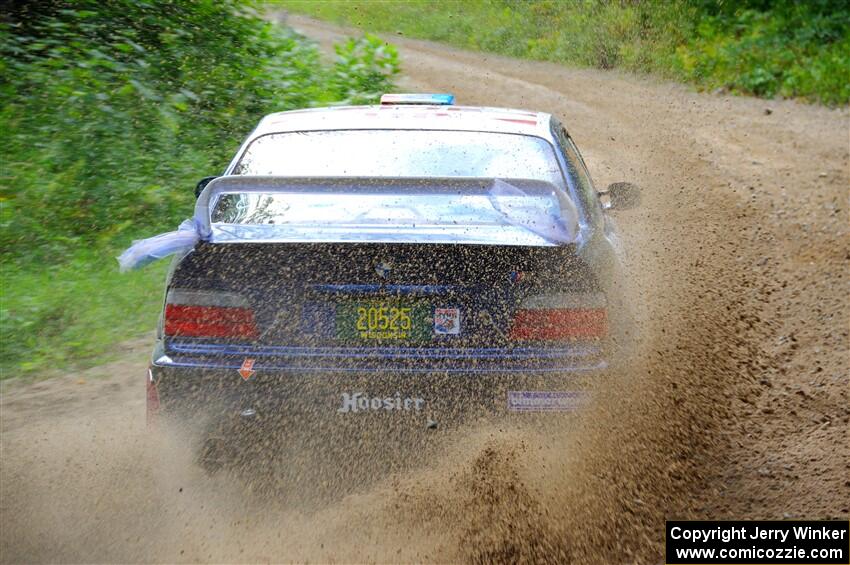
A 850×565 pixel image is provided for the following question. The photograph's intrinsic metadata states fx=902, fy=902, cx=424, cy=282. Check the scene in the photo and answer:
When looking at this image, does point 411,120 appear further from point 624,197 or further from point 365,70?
point 365,70

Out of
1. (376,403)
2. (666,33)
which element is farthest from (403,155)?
(666,33)

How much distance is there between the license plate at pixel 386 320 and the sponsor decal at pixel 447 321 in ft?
0.08

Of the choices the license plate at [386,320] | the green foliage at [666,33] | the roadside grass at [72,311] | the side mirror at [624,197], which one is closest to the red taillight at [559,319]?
the license plate at [386,320]

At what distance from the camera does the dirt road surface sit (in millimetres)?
3289

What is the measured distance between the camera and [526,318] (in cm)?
→ 329

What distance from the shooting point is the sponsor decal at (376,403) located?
325 cm

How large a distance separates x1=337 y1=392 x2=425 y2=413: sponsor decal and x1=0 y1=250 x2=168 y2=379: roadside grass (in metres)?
2.81

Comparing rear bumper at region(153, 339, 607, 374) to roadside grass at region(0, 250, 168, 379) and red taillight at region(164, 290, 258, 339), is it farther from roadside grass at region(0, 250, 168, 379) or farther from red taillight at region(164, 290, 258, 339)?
roadside grass at region(0, 250, 168, 379)

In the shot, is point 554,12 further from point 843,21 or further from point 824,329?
point 824,329

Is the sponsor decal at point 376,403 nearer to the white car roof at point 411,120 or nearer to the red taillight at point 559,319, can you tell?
the red taillight at point 559,319

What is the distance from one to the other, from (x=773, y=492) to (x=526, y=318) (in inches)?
49.8

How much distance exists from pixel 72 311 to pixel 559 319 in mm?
4078

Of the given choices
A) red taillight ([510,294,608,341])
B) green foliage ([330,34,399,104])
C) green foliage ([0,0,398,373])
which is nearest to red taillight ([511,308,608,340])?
red taillight ([510,294,608,341])

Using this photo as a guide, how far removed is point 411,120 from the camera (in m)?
4.52
